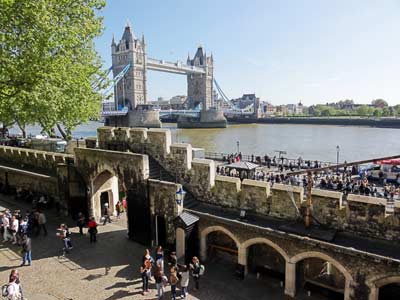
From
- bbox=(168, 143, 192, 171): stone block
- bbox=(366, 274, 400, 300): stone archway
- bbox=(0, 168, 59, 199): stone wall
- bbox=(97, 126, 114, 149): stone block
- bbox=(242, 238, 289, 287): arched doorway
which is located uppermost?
bbox=(97, 126, 114, 149): stone block

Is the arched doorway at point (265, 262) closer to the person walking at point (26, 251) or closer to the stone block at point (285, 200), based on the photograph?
the stone block at point (285, 200)

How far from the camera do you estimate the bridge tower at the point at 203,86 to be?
491 feet

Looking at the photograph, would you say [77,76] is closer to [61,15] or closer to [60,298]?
[61,15]

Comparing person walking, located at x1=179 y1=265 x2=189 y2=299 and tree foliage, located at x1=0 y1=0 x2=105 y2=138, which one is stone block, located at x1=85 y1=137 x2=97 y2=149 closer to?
tree foliage, located at x1=0 y1=0 x2=105 y2=138

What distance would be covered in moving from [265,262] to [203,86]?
146 meters

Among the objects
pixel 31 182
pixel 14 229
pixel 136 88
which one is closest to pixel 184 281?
pixel 14 229

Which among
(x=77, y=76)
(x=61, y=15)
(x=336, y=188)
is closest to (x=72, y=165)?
(x=77, y=76)

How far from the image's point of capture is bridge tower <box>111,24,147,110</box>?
114 meters

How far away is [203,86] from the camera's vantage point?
152m

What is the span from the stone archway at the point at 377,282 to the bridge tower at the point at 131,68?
109 metres

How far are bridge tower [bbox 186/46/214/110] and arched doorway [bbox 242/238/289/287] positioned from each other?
449 ft

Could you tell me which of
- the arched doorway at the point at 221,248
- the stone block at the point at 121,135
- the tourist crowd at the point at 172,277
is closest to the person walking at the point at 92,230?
the stone block at the point at 121,135

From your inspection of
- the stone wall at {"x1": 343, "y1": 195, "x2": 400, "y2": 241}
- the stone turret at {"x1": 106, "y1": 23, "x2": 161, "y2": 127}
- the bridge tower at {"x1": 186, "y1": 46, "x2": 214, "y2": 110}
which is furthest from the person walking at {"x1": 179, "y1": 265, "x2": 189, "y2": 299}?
the bridge tower at {"x1": 186, "y1": 46, "x2": 214, "y2": 110}

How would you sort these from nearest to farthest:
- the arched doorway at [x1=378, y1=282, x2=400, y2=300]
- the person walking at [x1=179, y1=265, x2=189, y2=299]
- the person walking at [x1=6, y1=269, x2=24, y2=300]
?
the person walking at [x1=6, y1=269, x2=24, y2=300]
the arched doorway at [x1=378, y1=282, x2=400, y2=300]
the person walking at [x1=179, y1=265, x2=189, y2=299]
